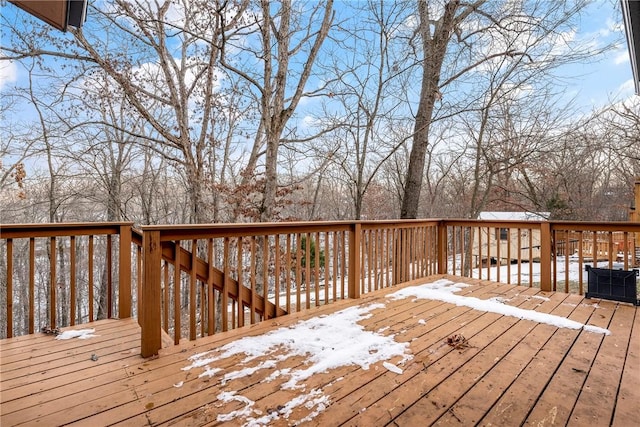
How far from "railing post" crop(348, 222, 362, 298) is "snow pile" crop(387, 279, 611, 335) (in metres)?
0.45

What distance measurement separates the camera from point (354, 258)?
3.71 m

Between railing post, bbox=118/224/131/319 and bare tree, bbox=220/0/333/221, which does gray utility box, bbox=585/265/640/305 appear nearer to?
railing post, bbox=118/224/131/319

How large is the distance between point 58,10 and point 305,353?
2.92m

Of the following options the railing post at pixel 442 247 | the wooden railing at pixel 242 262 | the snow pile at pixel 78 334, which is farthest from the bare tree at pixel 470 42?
the snow pile at pixel 78 334

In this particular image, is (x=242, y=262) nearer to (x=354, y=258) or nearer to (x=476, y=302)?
(x=354, y=258)

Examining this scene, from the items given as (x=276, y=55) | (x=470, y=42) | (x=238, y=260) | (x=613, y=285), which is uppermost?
(x=470, y=42)

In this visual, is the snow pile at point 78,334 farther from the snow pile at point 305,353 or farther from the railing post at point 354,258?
the railing post at point 354,258

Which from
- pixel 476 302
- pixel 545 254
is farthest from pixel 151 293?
pixel 545 254

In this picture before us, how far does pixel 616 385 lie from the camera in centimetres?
185

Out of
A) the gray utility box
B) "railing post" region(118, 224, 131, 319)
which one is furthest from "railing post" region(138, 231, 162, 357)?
the gray utility box

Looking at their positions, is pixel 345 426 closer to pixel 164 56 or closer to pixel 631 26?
pixel 631 26

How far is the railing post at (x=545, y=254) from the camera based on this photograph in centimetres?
406

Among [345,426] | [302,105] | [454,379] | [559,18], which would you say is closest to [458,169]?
[559,18]

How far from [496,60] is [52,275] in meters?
9.06
